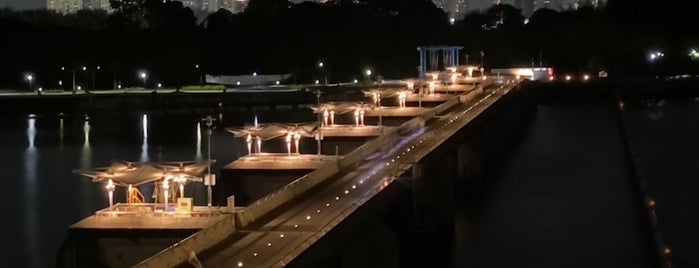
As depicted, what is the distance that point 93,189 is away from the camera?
118 ft

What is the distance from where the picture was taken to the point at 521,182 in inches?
1563

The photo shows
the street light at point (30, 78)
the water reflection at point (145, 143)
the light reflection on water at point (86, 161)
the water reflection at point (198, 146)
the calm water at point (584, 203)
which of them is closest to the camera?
the calm water at point (584, 203)

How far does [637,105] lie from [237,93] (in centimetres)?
2993

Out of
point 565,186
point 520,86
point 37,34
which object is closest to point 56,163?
point 565,186

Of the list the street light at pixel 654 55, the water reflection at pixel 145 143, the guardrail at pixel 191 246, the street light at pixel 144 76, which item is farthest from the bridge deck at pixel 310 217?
the street light at pixel 654 55

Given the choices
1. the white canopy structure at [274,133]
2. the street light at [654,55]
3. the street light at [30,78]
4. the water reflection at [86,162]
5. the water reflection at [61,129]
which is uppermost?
the street light at [654,55]

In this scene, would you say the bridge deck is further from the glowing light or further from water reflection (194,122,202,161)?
the glowing light

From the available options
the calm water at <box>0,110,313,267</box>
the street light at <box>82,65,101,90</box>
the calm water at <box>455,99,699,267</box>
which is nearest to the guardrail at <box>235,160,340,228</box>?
the calm water at <box>455,99,699,267</box>

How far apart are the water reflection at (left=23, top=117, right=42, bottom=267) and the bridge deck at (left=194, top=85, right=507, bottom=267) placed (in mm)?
7699

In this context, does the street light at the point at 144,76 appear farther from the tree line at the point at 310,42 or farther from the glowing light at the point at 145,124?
the glowing light at the point at 145,124

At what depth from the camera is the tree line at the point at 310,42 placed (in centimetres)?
8650

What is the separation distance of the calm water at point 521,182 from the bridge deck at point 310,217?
2.86m

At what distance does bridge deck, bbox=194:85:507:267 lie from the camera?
49.5 ft

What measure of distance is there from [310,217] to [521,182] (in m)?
22.6
